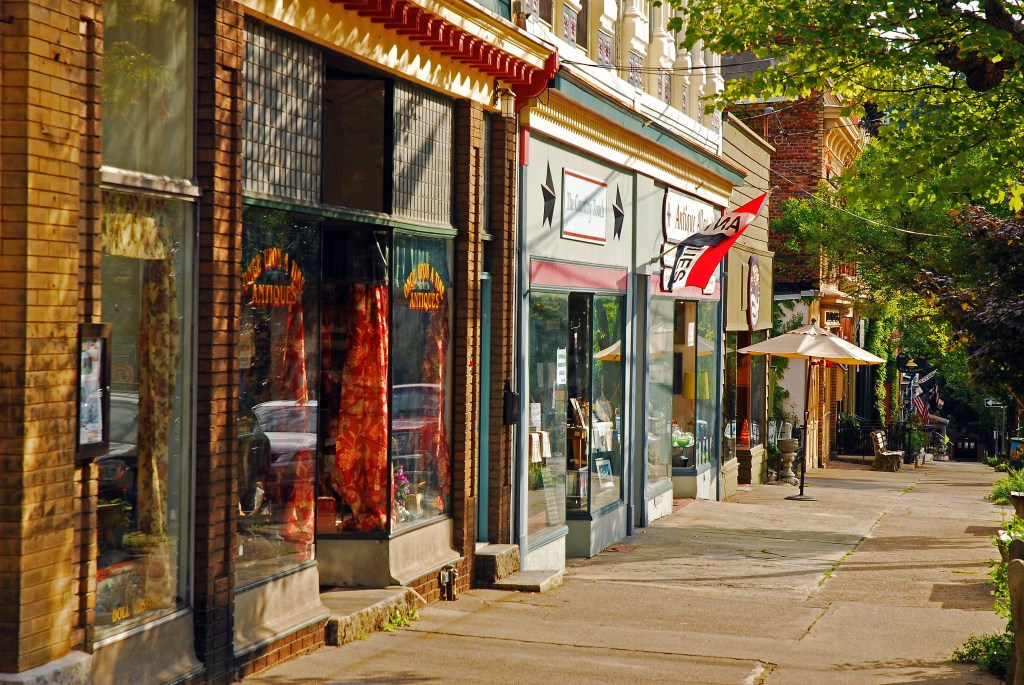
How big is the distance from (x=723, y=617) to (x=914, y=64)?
557 centimetres

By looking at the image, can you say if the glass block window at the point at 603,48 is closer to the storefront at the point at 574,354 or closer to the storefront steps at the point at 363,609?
the storefront at the point at 574,354

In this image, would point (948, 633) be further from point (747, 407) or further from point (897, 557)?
point (747, 407)

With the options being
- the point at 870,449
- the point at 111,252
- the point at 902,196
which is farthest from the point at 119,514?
the point at 870,449

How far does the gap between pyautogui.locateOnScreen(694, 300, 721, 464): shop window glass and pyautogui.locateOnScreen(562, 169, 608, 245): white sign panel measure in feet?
18.2

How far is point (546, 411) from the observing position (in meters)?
13.1

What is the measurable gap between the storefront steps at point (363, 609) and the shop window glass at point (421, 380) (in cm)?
61

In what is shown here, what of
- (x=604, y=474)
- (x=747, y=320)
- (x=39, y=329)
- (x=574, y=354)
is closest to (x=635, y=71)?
(x=574, y=354)

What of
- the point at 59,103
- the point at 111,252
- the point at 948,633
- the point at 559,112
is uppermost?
the point at 559,112

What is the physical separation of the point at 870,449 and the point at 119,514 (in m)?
31.4

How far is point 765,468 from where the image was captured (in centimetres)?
2555

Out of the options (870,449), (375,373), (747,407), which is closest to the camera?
(375,373)

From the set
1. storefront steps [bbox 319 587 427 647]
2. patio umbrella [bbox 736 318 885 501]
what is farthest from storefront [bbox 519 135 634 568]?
patio umbrella [bbox 736 318 885 501]

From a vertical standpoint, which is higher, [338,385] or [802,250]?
[802,250]

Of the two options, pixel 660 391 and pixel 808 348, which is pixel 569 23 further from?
pixel 808 348
